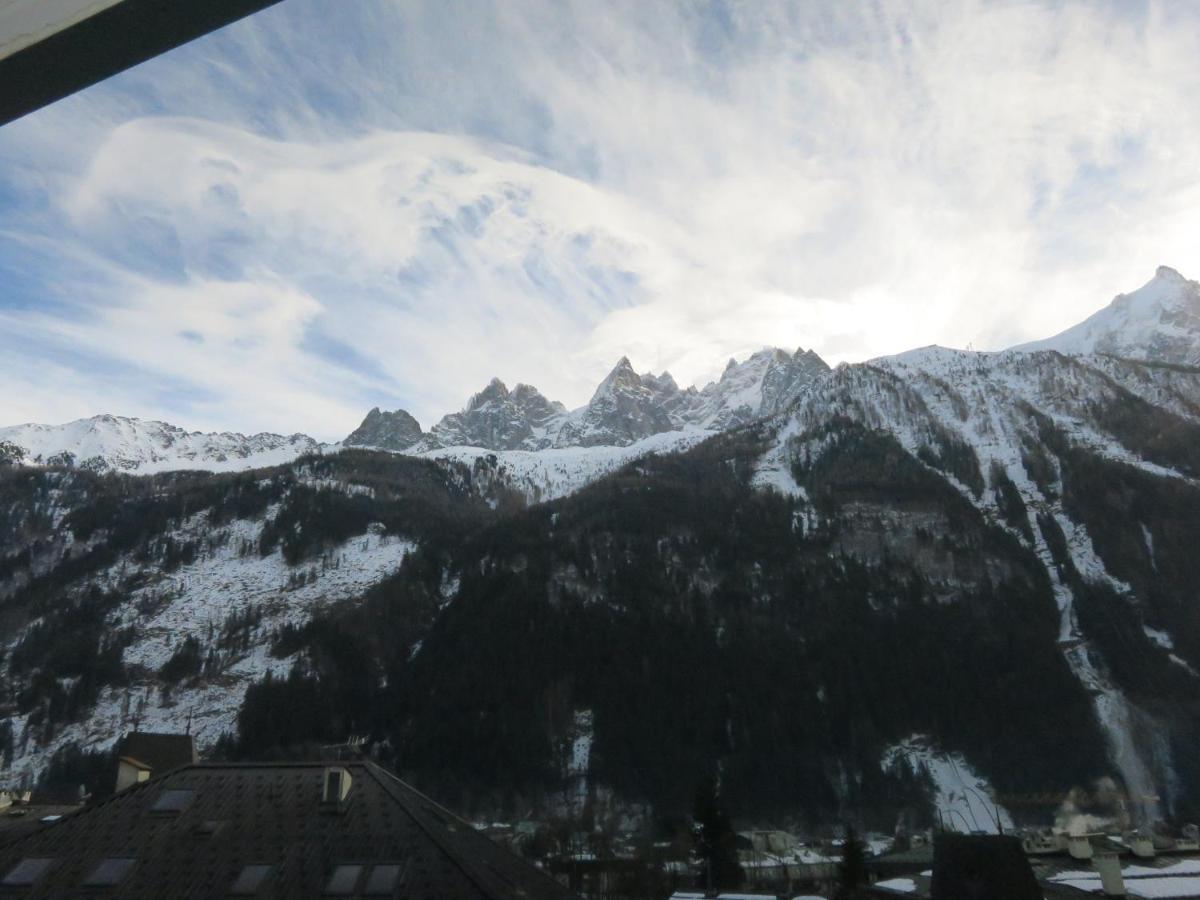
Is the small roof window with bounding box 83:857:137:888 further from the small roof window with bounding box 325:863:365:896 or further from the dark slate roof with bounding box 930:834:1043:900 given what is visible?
the dark slate roof with bounding box 930:834:1043:900

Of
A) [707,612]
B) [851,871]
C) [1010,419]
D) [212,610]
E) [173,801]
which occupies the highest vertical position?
[1010,419]

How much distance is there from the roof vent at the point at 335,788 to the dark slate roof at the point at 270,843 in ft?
0.56

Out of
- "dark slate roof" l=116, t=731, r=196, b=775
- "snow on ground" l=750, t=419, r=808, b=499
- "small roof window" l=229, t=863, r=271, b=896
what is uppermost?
"snow on ground" l=750, t=419, r=808, b=499

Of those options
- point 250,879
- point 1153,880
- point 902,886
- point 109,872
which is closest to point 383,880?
point 250,879

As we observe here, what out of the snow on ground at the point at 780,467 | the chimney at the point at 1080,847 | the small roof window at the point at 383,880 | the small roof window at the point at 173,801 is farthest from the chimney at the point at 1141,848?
the snow on ground at the point at 780,467

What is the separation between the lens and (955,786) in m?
86.8

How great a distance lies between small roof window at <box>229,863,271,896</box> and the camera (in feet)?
58.8

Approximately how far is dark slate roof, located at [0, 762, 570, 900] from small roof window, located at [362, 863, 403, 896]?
3.4 inches

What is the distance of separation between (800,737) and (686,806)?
60.0 feet

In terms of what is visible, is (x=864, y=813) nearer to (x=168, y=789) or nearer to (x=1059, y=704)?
(x=1059, y=704)

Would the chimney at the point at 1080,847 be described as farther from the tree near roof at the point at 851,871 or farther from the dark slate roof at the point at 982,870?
the dark slate roof at the point at 982,870

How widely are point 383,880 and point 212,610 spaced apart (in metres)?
119

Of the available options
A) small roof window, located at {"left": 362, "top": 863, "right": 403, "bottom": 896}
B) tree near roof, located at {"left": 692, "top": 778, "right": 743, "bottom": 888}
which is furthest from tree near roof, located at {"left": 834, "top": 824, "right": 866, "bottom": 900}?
small roof window, located at {"left": 362, "top": 863, "right": 403, "bottom": 896}

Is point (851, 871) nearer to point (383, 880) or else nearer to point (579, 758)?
point (383, 880)
